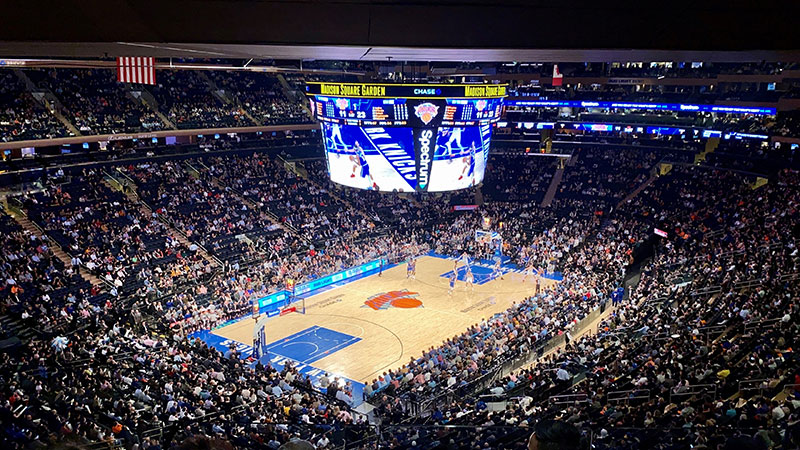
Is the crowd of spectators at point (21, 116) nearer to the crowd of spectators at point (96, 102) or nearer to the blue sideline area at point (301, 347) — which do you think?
the crowd of spectators at point (96, 102)

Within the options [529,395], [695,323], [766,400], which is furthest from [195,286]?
[766,400]

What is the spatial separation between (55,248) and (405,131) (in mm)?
17465

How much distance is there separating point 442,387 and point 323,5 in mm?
17140

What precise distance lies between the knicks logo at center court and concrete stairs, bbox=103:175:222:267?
334 inches

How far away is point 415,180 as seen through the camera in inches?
1200

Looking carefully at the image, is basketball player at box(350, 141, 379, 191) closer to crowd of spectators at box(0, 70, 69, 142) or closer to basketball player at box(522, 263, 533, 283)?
basketball player at box(522, 263, 533, 283)

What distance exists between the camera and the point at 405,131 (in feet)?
96.4

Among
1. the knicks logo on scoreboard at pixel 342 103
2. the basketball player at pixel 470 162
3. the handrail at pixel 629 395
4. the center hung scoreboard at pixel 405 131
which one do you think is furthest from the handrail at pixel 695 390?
the knicks logo on scoreboard at pixel 342 103

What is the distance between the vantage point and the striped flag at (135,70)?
79.2 ft

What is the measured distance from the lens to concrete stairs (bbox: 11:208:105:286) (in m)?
26.9

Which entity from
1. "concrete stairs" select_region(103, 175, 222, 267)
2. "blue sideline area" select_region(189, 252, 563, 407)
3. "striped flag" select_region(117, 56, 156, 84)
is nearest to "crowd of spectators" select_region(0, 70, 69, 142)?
"concrete stairs" select_region(103, 175, 222, 267)

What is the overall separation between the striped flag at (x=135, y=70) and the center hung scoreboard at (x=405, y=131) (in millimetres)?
7288

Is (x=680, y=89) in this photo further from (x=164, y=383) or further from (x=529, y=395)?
(x=164, y=383)

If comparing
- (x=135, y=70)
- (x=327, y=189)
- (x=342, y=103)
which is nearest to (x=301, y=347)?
(x=342, y=103)
